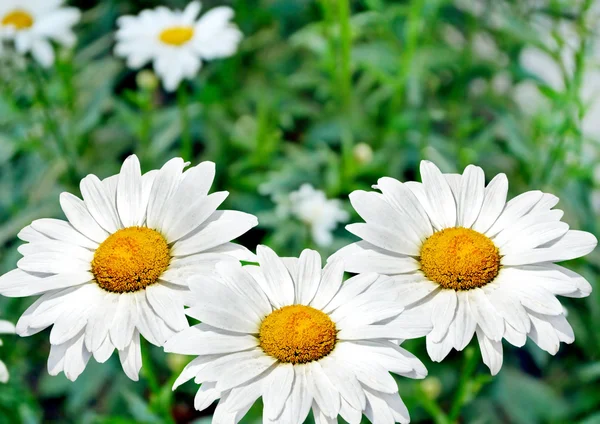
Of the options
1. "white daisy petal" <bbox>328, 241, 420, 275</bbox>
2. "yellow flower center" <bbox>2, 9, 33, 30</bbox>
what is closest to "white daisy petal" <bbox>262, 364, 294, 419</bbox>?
"white daisy petal" <bbox>328, 241, 420, 275</bbox>

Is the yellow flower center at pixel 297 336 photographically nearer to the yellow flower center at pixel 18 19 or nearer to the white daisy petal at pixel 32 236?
the white daisy petal at pixel 32 236

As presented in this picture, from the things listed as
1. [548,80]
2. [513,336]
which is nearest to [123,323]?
[513,336]

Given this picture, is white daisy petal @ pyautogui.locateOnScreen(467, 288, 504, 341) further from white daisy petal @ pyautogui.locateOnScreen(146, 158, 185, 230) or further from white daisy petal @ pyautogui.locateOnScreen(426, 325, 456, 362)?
white daisy petal @ pyautogui.locateOnScreen(146, 158, 185, 230)

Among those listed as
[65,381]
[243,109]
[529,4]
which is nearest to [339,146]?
[243,109]

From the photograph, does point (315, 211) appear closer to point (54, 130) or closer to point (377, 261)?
point (54, 130)

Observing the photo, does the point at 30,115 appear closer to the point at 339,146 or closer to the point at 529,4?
the point at 339,146

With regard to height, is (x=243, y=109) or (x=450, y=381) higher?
Answer: (x=243, y=109)
